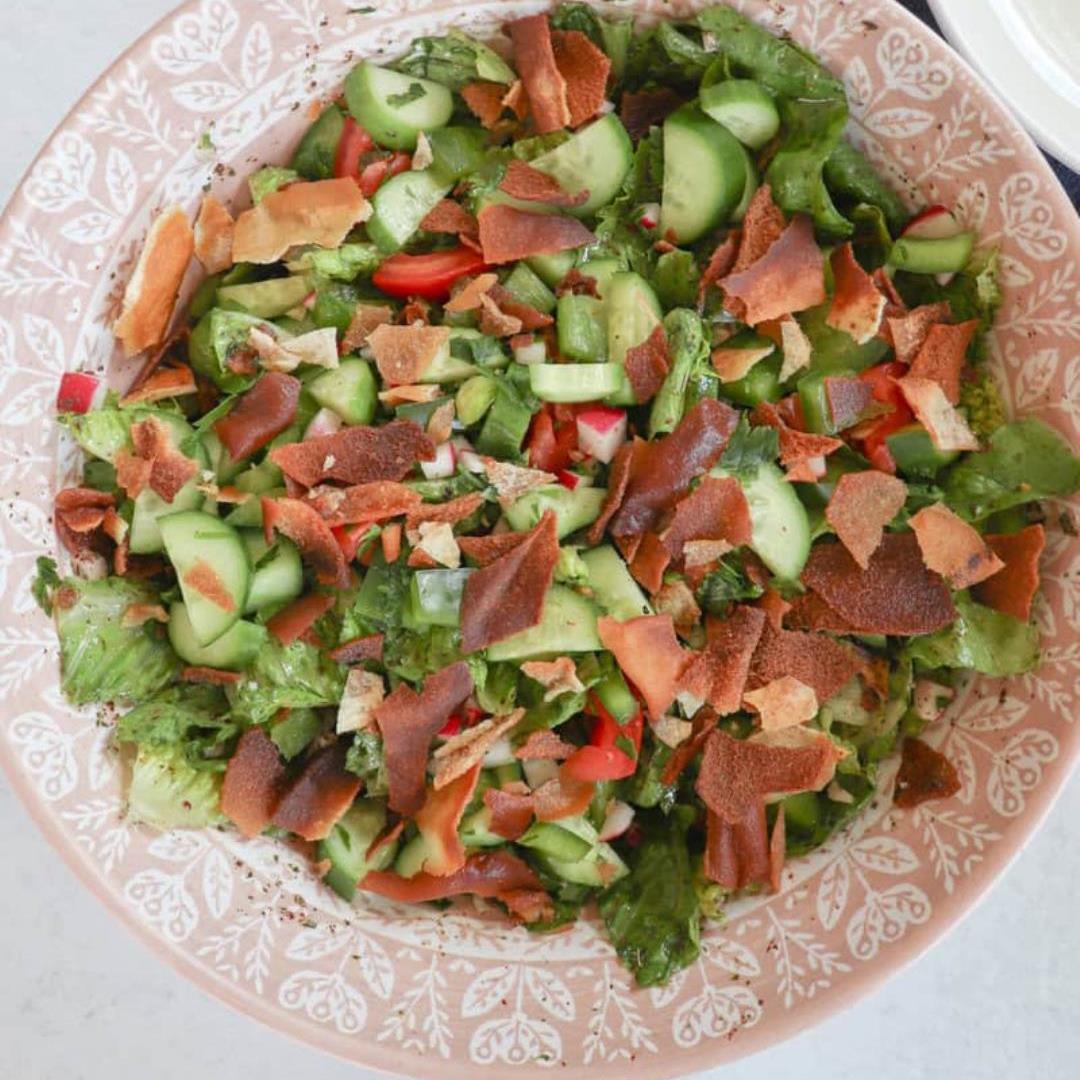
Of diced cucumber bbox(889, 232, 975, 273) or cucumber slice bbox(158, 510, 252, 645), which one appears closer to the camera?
cucumber slice bbox(158, 510, 252, 645)

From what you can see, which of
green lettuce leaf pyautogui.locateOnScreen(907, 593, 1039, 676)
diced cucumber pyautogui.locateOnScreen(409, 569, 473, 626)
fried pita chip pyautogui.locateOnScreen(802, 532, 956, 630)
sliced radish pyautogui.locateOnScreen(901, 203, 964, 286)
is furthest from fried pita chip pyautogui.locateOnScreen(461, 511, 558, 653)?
sliced radish pyautogui.locateOnScreen(901, 203, 964, 286)

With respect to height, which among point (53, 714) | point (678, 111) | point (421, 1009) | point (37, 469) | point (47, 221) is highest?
point (678, 111)

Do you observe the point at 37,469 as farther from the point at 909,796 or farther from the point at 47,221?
the point at 909,796

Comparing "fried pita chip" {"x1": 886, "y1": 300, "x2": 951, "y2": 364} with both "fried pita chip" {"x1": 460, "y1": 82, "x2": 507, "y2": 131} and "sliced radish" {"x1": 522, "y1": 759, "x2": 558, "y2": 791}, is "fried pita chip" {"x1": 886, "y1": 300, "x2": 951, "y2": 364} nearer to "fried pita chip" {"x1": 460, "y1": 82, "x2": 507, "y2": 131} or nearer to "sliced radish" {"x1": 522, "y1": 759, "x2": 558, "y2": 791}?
"fried pita chip" {"x1": 460, "y1": 82, "x2": 507, "y2": 131}

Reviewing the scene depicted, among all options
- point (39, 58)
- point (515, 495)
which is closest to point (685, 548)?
point (515, 495)

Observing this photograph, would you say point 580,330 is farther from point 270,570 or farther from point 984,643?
point 984,643

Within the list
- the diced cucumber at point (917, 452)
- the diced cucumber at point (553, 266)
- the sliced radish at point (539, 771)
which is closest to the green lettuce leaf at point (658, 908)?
the sliced radish at point (539, 771)
